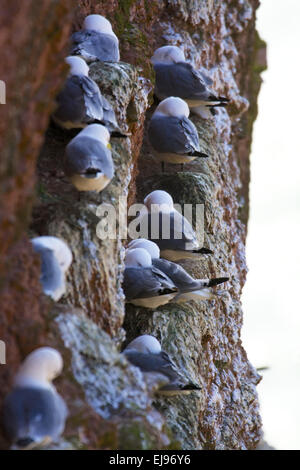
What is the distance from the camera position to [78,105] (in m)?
3.99

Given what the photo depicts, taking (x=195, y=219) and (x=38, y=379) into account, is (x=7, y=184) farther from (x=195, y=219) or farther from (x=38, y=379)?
(x=195, y=219)

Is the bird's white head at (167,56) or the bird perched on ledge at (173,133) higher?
the bird's white head at (167,56)

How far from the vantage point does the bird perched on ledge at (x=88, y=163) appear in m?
3.67

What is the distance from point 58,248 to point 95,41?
193 centimetres

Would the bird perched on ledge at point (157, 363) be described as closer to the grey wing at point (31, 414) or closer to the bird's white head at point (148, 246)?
the bird's white head at point (148, 246)

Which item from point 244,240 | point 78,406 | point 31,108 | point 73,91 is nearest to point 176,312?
point 73,91

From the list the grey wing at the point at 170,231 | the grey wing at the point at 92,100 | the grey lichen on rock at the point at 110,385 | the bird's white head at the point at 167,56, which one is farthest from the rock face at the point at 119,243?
the grey wing at the point at 170,231

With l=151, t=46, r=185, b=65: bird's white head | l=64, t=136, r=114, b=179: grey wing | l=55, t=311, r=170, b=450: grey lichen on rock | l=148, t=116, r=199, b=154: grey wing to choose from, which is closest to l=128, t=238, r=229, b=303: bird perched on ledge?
l=148, t=116, r=199, b=154: grey wing

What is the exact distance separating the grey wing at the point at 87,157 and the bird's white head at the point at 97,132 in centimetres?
5

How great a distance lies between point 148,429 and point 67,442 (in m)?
0.37

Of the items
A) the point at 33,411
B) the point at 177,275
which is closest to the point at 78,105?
the point at 177,275

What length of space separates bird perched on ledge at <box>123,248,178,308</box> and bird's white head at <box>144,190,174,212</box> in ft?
1.78

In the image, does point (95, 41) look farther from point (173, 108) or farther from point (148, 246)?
point (148, 246)

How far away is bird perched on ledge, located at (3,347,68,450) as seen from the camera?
2.75m
